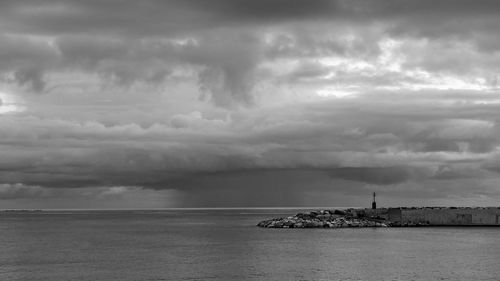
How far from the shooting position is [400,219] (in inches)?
5645

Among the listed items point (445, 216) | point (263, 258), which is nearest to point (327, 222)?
point (445, 216)

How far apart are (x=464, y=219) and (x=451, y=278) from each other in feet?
290

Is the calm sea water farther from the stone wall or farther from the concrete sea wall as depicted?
the stone wall

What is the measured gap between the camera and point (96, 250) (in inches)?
3597

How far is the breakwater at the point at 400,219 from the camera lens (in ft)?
457

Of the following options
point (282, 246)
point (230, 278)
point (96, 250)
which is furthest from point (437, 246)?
point (96, 250)

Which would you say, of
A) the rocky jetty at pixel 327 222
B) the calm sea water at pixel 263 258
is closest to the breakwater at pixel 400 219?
the rocky jetty at pixel 327 222

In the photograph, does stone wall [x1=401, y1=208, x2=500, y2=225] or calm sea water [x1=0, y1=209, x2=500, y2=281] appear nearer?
calm sea water [x1=0, y1=209, x2=500, y2=281]

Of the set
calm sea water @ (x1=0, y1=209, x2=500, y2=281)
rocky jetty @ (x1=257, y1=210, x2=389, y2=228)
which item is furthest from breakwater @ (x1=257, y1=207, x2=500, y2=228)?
calm sea water @ (x1=0, y1=209, x2=500, y2=281)

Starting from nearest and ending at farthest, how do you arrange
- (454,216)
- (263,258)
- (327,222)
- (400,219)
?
1. (263,258)
2. (327,222)
3. (400,219)
4. (454,216)

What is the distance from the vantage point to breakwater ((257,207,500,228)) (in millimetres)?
139375

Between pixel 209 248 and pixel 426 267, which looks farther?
pixel 209 248

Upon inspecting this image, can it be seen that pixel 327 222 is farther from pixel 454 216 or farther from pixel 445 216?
pixel 454 216

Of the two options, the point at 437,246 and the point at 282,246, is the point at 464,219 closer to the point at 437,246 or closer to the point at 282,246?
the point at 437,246
